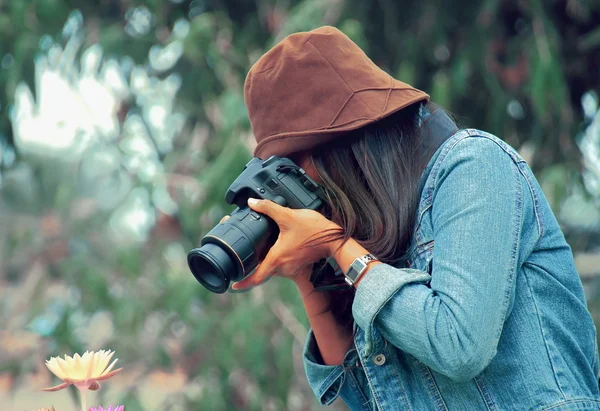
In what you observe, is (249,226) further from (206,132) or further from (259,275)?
(206,132)

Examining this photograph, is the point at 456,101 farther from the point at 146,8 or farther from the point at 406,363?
the point at 406,363

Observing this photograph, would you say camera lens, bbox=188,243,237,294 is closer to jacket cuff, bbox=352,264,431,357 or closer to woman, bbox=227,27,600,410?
woman, bbox=227,27,600,410

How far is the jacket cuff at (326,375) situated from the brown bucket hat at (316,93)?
0.27m

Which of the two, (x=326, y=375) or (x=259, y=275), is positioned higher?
(x=259, y=275)

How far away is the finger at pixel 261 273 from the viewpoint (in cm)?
97

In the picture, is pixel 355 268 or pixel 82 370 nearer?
pixel 82 370

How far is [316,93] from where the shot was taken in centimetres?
103

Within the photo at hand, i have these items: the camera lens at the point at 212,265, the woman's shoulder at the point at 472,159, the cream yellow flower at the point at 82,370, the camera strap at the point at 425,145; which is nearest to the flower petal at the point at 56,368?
the cream yellow flower at the point at 82,370

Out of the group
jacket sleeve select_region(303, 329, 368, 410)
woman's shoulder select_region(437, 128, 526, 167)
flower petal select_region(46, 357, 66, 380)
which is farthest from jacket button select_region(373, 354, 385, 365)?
flower petal select_region(46, 357, 66, 380)

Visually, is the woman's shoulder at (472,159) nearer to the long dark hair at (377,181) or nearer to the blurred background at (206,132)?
the long dark hair at (377,181)

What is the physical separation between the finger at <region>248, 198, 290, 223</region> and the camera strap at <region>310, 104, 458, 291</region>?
0.08 meters

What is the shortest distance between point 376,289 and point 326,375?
9.5 inches

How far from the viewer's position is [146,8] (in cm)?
367

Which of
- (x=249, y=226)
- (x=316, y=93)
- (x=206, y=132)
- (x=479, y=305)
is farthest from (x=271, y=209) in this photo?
(x=206, y=132)
